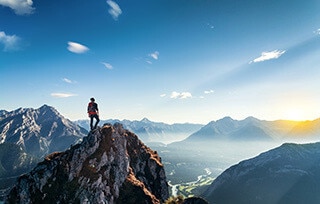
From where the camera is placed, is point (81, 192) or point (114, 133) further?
point (114, 133)

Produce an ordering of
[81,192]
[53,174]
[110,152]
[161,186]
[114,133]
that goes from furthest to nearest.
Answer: [161,186] → [114,133] → [110,152] → [53,174] → [81,192]

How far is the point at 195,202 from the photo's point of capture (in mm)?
53031

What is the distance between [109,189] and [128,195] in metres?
5.59

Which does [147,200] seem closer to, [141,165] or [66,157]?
[141,165]

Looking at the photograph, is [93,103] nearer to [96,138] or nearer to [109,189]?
[96,138]

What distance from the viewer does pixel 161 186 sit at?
91.9m

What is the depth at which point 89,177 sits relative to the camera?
7256 cm

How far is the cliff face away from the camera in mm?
70125

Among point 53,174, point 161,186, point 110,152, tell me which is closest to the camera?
point 53,174

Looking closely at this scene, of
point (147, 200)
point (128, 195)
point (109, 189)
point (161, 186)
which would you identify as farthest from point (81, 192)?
point (161, 186)

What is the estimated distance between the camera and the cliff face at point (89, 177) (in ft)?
230

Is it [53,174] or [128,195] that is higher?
[53,174]

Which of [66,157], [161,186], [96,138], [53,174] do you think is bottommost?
[161,186]

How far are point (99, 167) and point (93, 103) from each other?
64.5 ft
